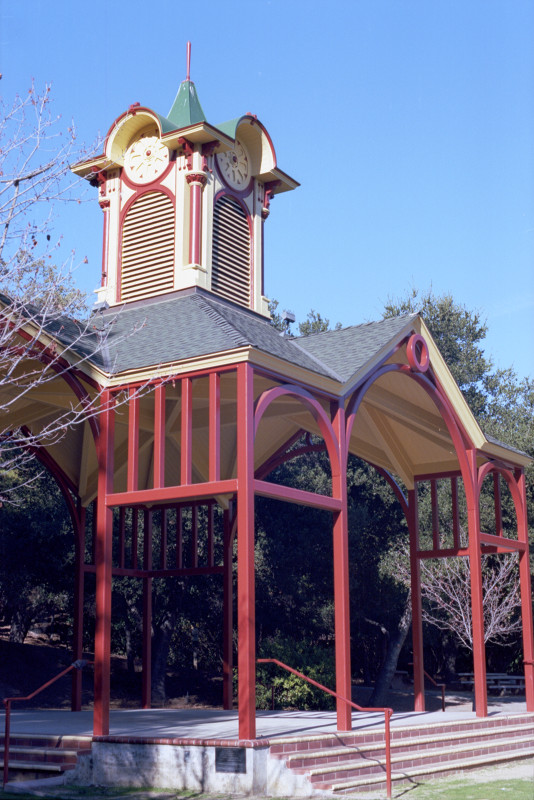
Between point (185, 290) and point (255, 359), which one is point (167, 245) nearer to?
point (185, 290)

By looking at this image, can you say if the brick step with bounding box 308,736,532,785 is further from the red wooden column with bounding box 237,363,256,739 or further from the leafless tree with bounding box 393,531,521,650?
the leafless tree with bounding box 393,531,521,650

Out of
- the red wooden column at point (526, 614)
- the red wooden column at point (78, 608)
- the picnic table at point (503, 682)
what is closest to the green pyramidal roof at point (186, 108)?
the red wooden column at point (78, 608)

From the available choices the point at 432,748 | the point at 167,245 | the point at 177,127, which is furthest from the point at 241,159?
the point at 432,748

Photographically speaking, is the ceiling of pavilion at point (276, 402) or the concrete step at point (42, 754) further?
the ceiling of pavilion at point (276, 402)

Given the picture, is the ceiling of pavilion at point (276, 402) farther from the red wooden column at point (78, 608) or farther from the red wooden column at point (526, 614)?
the red wooden column at point (526, 614)

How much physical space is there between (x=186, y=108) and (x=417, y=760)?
1296 centimetres

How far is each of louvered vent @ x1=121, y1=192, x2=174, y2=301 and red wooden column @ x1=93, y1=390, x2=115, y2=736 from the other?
449cm

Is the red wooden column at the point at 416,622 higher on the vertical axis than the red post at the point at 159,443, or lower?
lower

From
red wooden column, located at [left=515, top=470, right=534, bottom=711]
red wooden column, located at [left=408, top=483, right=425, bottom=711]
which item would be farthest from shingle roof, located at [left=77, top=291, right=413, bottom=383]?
red wooden column, located at [left=515, top=470, right=534, bottom=711]

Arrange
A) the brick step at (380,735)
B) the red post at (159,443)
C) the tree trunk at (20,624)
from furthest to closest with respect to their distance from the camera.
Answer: the tree trunk at (20,624)
the red post at (159,443)
the brick step at (380,735)

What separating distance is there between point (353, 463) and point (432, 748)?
17.9 meters

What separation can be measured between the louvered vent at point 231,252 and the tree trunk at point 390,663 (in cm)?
1294

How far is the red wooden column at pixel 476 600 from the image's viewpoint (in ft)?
52.4

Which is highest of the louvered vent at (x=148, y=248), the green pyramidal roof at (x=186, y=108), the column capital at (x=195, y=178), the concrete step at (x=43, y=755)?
the green pyramidal roof at (x=186, y=108)
